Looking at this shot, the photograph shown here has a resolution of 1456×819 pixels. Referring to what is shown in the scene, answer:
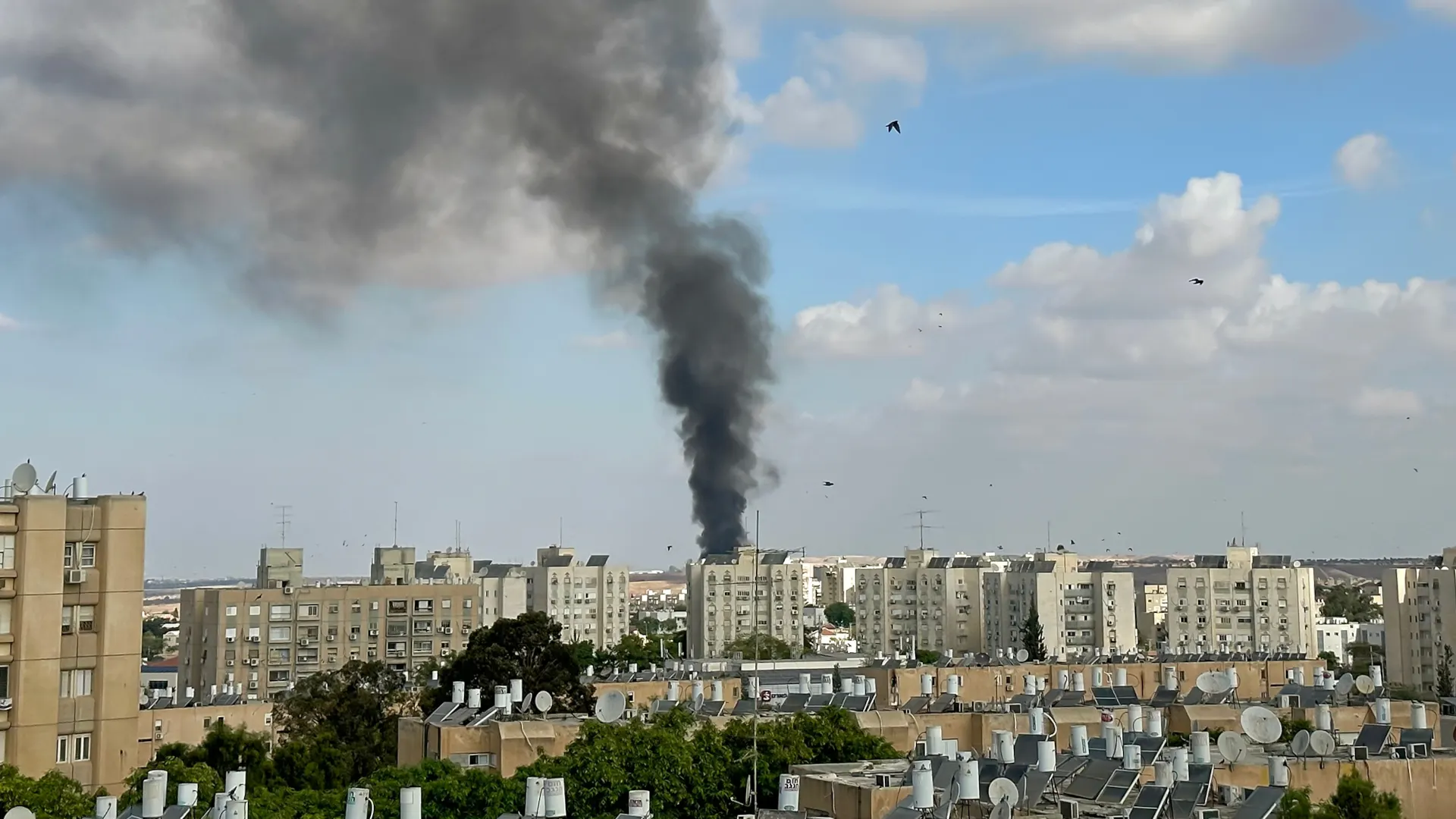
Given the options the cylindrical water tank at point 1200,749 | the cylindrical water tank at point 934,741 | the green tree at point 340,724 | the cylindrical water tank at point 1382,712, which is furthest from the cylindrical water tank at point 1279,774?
the green tree at point 340,724

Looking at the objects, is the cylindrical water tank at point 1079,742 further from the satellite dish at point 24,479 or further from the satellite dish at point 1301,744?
the satellite dish at point 24,479

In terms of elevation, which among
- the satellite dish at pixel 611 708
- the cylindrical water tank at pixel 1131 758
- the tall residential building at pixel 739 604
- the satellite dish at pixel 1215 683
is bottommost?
the cylindrical water tank at pixel 1131 758

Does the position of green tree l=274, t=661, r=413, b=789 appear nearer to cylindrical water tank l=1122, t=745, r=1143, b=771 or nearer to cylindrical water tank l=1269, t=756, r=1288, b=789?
cylindrical water tank l=1122, t=745, r=1143, b=771

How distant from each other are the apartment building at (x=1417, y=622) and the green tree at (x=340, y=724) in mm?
73356

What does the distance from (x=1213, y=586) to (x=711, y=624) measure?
141 ft

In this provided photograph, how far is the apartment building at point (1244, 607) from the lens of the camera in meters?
129

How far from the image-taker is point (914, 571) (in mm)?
147000

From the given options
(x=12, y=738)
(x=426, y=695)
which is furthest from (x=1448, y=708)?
(x=12, y=738)

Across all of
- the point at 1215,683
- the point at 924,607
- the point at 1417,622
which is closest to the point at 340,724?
the point at 1215,683

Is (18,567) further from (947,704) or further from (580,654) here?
(580,654)

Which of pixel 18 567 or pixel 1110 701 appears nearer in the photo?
pixel 18 567

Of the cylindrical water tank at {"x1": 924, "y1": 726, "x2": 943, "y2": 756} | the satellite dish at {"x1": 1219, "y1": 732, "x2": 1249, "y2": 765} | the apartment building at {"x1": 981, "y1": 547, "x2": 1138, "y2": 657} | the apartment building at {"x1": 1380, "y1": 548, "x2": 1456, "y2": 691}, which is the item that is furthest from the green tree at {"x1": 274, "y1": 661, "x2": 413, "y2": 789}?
the apartment building at {"x1": 981, "y1": 547, "x2": 1138, "y2": 657}

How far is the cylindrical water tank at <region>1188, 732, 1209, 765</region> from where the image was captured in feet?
76.8

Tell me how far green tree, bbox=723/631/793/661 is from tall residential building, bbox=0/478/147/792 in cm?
6865
